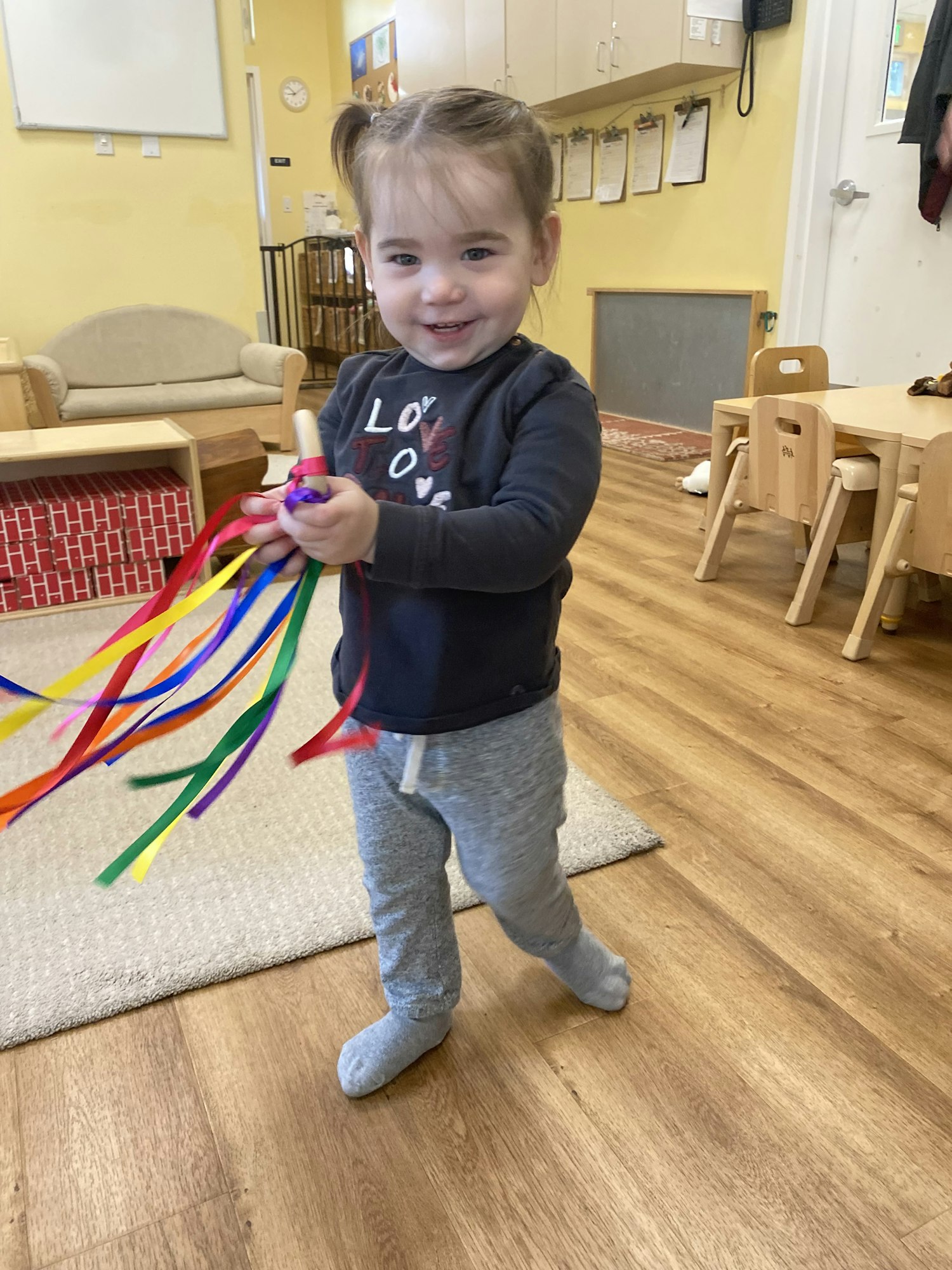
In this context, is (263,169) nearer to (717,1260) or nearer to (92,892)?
(92,892)

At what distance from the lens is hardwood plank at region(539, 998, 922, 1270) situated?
2.89ft

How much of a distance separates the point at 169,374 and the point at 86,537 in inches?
88.5

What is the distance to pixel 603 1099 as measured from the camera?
1046 millimetres

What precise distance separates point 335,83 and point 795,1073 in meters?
8.30

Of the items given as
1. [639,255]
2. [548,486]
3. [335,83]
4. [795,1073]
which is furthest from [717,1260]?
[335,83]

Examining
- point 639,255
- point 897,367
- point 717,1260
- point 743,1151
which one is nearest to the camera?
point 717,1260

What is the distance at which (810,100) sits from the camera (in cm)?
351

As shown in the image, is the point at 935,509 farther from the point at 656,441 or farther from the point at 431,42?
the point at 431,42

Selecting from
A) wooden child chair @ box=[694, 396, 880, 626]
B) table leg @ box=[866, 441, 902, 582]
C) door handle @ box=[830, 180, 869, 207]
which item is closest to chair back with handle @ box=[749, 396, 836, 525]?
wooden child chair @ box=[694, 396, 880, 626]

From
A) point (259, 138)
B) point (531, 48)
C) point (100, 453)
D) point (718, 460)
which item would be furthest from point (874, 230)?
point (259, 138)

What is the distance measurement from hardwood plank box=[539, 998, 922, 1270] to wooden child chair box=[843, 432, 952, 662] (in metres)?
1.30

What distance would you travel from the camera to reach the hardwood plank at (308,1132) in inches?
35.2

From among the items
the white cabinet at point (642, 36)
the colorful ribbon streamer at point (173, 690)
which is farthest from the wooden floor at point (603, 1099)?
the white cabinet at point (642, 36)

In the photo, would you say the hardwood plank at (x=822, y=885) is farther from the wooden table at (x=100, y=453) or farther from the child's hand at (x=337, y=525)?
the wooden table at (x=100, y=453)
